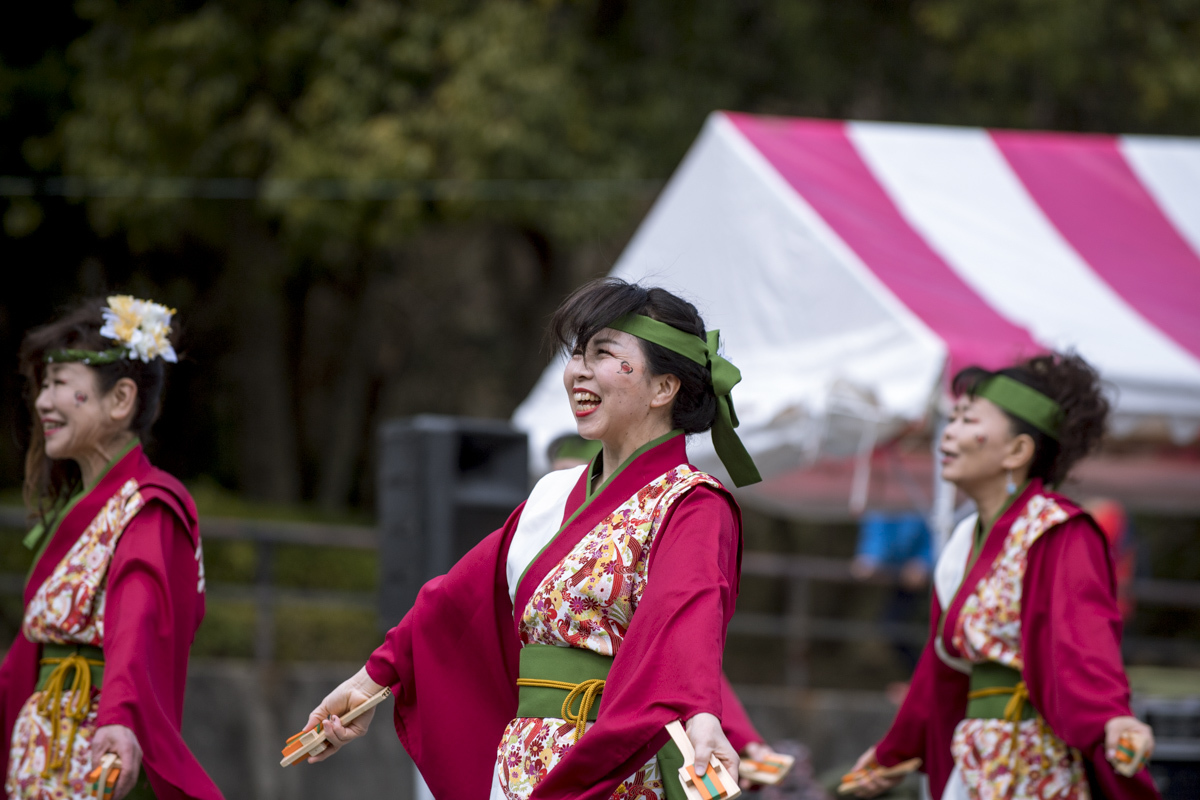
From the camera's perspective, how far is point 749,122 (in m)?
5.44

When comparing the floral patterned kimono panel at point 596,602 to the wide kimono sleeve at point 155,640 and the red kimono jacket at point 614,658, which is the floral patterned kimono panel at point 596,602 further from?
the wide kimono sleeve at point 155,640

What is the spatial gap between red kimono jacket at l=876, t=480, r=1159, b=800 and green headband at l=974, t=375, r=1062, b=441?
149 millimetres

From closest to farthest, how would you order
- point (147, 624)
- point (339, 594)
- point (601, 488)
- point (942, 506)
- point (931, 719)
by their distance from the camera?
1. point (601, 488)
2. point (147, 624)
3. point (931, 719)
4. point (942, 506)
5. point (339, 594)

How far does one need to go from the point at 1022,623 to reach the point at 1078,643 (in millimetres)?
194

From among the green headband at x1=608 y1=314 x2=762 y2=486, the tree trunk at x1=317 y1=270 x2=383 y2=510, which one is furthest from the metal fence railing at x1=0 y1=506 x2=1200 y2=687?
the green headband at x1=608 y1=314 x2=762 y2=486

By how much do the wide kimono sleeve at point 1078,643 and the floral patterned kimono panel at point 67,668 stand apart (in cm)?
205

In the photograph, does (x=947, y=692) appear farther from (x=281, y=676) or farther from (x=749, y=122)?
(x=281, y=676)

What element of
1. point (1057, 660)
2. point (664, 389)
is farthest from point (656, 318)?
point (1057, 660)

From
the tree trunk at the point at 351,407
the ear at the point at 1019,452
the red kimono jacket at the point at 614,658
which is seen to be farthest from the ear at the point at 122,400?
the tree trunk at the point at 351,407

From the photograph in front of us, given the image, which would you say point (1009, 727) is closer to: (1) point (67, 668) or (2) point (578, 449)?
(2) point (578, 449)

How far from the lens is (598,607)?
236cm

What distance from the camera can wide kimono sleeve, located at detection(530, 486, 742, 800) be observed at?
6.98 ft

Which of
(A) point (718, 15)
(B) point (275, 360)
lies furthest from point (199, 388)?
(A) point (718, 15)

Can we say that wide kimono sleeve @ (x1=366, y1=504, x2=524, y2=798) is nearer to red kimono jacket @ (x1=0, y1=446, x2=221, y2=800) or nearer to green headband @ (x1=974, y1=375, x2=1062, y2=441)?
red kimono jacket @ (x1=0, y1=446, x2=221, y2=800)
